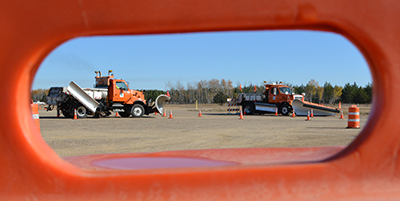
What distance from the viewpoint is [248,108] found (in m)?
23.5

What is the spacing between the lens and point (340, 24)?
1005 mm

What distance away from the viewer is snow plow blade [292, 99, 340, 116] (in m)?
21.1

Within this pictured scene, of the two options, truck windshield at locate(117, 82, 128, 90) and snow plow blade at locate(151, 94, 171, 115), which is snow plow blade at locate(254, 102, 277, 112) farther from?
truck windshield at locate(117, 82, 128, 90)

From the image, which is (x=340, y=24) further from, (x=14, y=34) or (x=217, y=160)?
(x=14, y=34)

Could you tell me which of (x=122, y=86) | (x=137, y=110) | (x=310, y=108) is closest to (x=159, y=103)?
(x=137, y=110)

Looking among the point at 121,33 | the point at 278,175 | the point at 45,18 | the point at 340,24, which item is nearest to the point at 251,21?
the point at 340,24

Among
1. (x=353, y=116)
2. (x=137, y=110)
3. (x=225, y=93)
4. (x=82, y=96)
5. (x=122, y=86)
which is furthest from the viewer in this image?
(x=225, y=93)

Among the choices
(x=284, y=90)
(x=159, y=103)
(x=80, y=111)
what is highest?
(x=284, y=90)

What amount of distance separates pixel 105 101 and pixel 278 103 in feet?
36.7

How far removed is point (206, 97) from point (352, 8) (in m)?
55.8

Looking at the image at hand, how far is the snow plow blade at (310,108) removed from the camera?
2114 centimetres

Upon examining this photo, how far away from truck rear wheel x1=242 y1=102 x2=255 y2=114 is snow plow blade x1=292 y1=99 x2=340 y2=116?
9.30 ft

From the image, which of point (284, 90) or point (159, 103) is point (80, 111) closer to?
point (159, 103)

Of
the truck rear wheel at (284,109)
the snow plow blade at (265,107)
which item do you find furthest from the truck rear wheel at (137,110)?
the truck rear wheel at (284,109)
